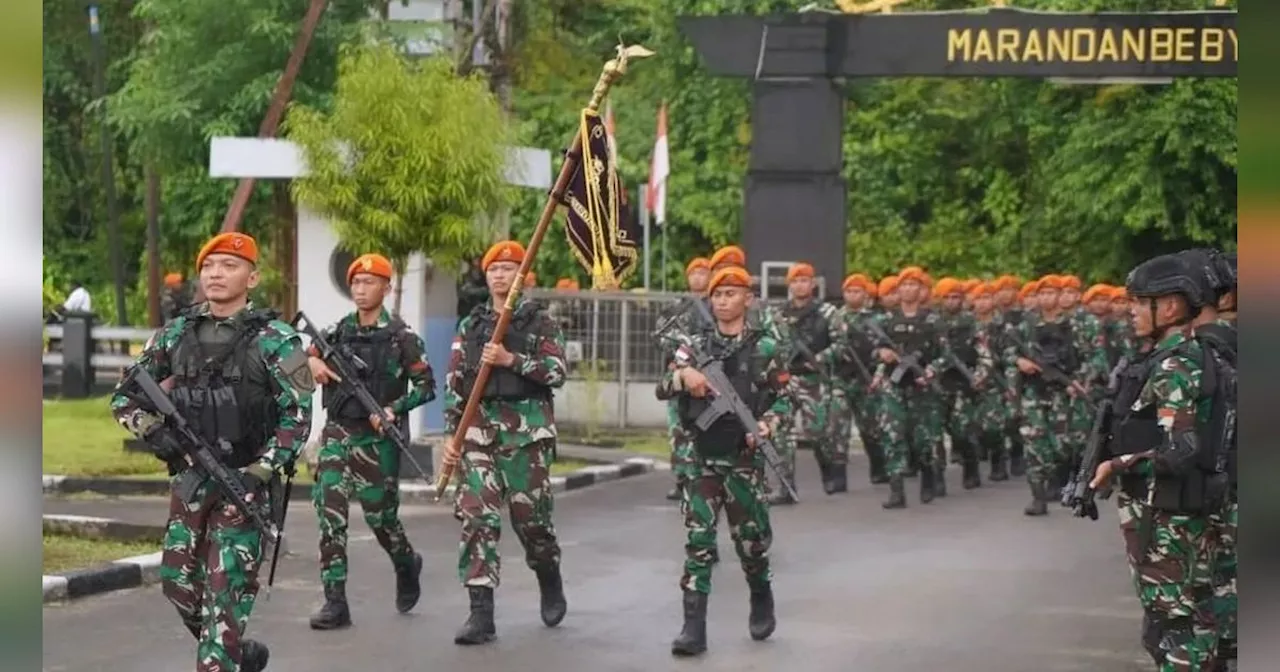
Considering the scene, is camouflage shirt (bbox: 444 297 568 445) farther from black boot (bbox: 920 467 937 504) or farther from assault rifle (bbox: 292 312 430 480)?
black boot (bbox: 920 467 937 504)

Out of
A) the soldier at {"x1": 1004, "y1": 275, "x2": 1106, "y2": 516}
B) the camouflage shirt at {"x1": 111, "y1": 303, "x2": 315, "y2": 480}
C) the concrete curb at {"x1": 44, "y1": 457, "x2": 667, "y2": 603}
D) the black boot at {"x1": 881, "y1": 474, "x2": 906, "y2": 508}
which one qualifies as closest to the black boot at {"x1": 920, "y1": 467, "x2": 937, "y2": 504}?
the black boot at {"x1": 881, "y1": 474, "x2": 906, "y2": 508}

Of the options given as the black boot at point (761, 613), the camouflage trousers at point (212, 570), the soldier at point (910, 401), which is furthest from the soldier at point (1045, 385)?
the camouflage trousers at point (212, 570)

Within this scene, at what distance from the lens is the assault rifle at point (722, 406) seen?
9383 millimetres

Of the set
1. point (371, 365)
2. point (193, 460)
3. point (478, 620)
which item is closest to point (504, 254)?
point (371, 365)

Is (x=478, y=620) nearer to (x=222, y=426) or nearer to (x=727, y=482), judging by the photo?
(x=727, y=482)

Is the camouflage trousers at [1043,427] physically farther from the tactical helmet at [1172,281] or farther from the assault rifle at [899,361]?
the tactical helmet at [1172,281]

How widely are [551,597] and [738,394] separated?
Result: 1.64 m

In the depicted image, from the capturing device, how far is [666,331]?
32.3ft

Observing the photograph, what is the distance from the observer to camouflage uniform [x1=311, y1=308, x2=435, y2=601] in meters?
10.1

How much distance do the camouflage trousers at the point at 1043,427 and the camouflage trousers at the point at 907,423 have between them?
88 cm

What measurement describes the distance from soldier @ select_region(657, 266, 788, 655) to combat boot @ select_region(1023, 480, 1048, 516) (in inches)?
274

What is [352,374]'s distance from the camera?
10266mm
